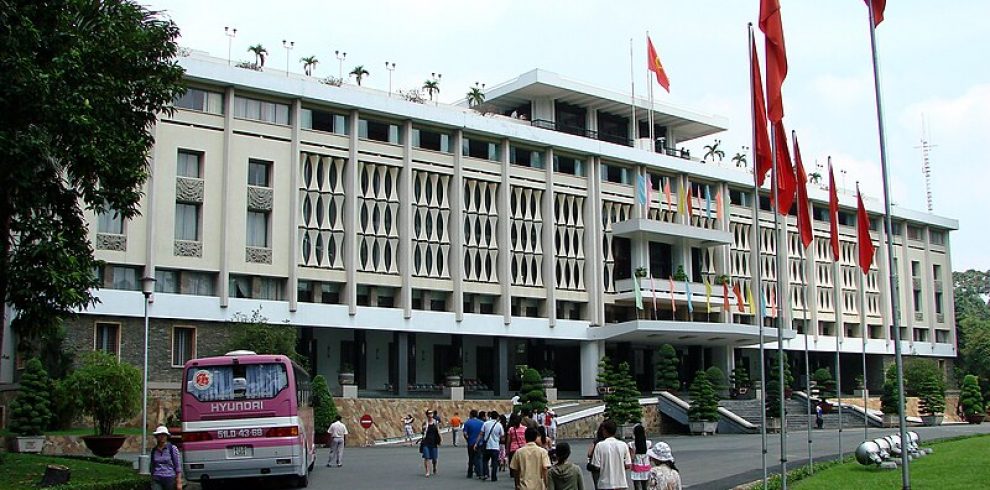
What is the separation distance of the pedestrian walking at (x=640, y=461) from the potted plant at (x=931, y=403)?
44.6 meters

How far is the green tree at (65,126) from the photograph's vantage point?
19609mm

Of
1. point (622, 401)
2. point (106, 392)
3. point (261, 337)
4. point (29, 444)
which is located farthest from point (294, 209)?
point (29, 444)

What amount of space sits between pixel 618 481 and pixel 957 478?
8.56m

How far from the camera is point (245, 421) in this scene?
20.2 meters

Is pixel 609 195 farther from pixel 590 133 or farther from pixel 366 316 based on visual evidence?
pixel 366 316

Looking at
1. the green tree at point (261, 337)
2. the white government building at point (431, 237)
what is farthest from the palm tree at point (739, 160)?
the green tree at point (261, 337)

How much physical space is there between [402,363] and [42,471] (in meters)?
27.6

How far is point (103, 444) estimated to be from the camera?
99.4 feet

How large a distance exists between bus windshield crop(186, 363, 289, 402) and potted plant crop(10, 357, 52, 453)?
541 inches

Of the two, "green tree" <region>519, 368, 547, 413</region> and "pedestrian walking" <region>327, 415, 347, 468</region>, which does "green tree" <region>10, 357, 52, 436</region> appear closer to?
"pedestrian walking" <region>327, 415, 347, 468</region>

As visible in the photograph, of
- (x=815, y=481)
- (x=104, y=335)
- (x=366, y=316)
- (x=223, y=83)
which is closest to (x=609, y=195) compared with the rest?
(x=366, y=316)

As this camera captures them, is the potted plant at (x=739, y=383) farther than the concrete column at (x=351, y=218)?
Yes

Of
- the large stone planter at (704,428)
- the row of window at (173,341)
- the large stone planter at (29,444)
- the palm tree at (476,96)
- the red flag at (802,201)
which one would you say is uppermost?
the palm tree at (476,96)

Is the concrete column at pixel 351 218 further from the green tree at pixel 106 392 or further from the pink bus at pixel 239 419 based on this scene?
the pink bus at pixel 239 419
